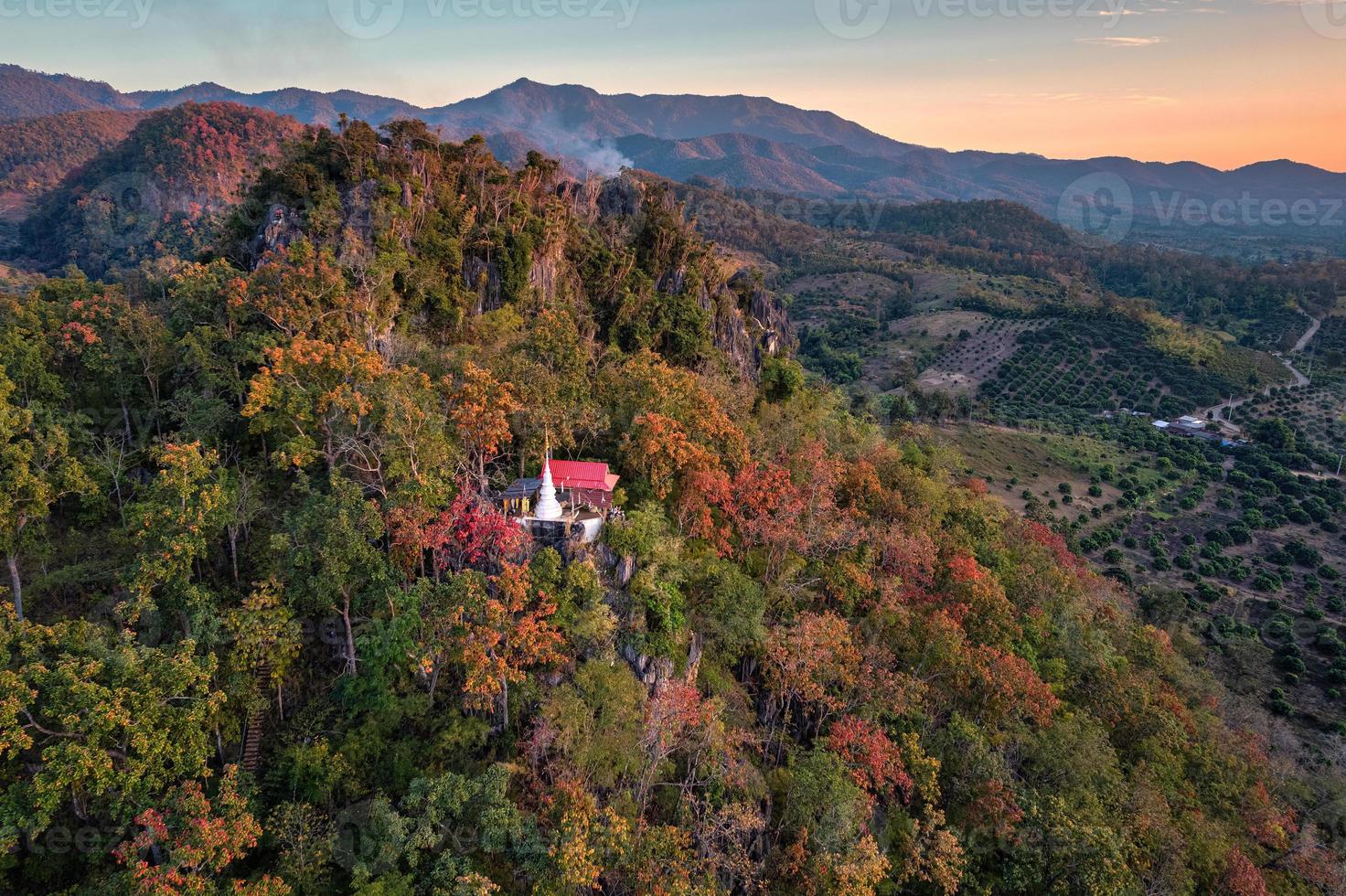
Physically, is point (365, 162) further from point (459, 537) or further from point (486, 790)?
point (486, 790)

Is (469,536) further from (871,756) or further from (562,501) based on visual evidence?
(871,756)

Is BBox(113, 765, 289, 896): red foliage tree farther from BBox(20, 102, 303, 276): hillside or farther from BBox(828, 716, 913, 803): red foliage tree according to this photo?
BBox(20, 102, 303, 276): hillside

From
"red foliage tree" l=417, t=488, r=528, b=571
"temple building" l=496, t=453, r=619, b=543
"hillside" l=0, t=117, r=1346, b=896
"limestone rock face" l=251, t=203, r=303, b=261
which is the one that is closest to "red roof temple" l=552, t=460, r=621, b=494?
"temple building" l=496, t=453, r=619, b=543

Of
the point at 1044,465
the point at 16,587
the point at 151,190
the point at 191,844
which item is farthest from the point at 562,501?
the point at 151,190

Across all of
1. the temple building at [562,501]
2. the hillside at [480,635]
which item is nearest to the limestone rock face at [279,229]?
the hillside at [480,635]

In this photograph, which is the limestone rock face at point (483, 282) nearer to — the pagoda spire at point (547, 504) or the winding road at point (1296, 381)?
the pagoda spire at point (547, 504)

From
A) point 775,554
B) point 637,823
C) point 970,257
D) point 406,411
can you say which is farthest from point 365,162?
point 970,257
